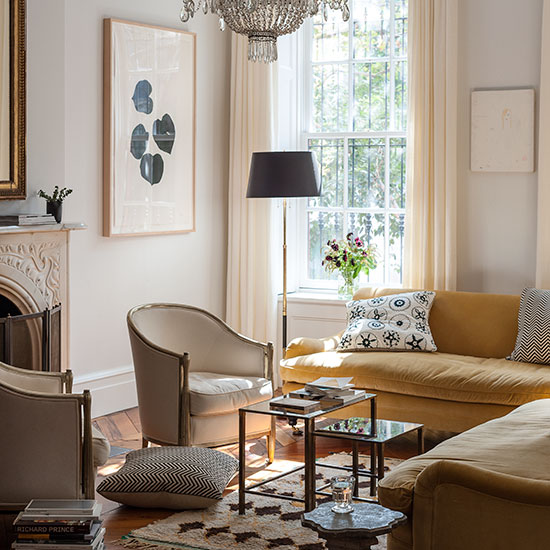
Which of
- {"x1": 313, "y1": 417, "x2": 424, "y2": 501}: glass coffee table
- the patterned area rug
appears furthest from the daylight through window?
the patterned area rug

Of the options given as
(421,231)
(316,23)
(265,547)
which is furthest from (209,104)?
(265,547)

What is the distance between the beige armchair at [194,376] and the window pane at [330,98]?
A: 2.28 metres

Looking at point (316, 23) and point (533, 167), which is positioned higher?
point (316, 23)

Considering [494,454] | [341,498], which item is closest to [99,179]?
[494,454]

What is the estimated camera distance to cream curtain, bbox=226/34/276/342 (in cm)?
655

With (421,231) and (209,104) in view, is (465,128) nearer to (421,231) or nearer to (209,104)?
(421,231)

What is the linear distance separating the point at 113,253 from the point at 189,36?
5.29 ft

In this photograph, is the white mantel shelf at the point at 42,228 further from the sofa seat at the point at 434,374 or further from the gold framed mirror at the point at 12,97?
the sofa seat at the point at 434,374

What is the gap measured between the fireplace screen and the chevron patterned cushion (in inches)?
40.7

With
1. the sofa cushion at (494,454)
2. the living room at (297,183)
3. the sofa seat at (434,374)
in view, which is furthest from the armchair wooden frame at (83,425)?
the sofa seat at (434,374)

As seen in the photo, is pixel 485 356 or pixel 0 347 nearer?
pixel 0 347

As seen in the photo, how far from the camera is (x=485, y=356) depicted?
545 centimetres

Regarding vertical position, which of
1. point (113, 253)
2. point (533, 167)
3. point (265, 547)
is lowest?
point (265, 547)

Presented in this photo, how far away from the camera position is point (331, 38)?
268 inches
